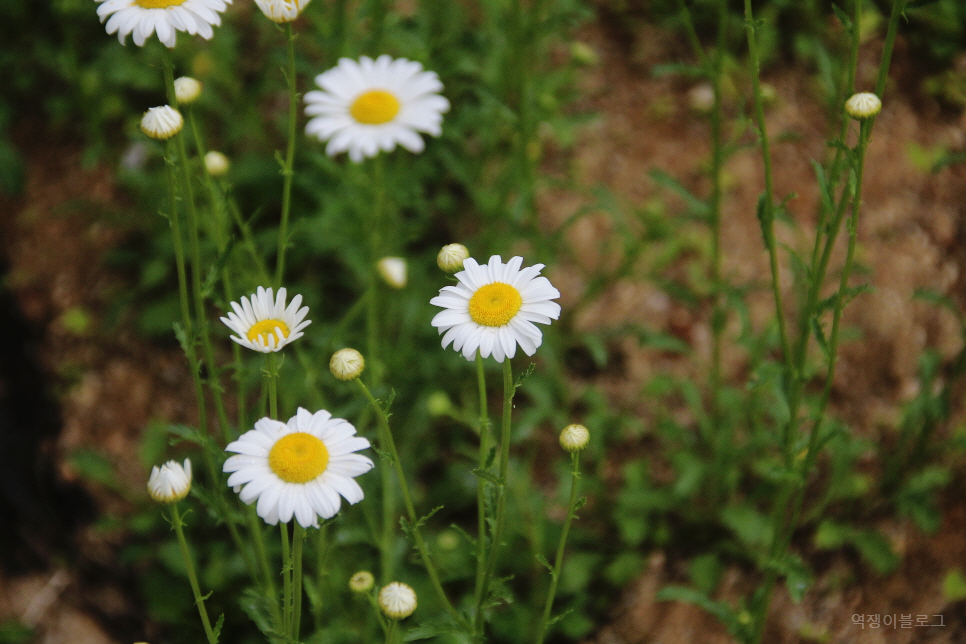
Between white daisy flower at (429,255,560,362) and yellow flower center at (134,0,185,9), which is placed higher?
yellow flower center at (134,0,185,9)

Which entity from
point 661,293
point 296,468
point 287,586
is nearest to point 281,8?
point 296,468

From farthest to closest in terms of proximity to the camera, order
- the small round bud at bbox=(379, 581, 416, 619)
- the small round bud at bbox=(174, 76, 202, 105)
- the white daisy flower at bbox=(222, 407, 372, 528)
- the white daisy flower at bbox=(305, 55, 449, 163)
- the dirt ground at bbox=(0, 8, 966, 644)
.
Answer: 1. the dirt ground at bbox=(0, 8, 966, 644)
2. the white daisy flower at bbox=(305, 55, 449, 163)
3. the small round bud at bbox=(174, 76, 202, 105)
4. the small round bud at bbox=(379, 581, 416, 619)
5. the white daisy flower at bbox=(222, 407, 372, 528)

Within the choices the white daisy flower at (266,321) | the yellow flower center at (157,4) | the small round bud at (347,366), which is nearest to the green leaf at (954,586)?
the small round bud at (347,366)

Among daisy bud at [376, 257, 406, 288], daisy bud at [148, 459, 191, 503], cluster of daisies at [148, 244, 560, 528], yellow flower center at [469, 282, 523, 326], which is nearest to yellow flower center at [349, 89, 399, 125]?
daisy bud at [376, 257, 406, 288]

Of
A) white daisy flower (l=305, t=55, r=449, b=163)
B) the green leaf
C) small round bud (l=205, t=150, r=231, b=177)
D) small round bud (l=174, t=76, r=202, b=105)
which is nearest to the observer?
small round bud (l=174, t=76, r=202, b=105)

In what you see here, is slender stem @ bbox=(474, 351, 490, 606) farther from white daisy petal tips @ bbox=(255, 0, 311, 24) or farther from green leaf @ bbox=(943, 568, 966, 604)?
green leaf @ bbox=(943, 568, 966, 604)

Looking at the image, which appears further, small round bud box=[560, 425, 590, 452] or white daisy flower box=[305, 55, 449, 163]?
white daisy flower box=[305, 55, 449, 163]
